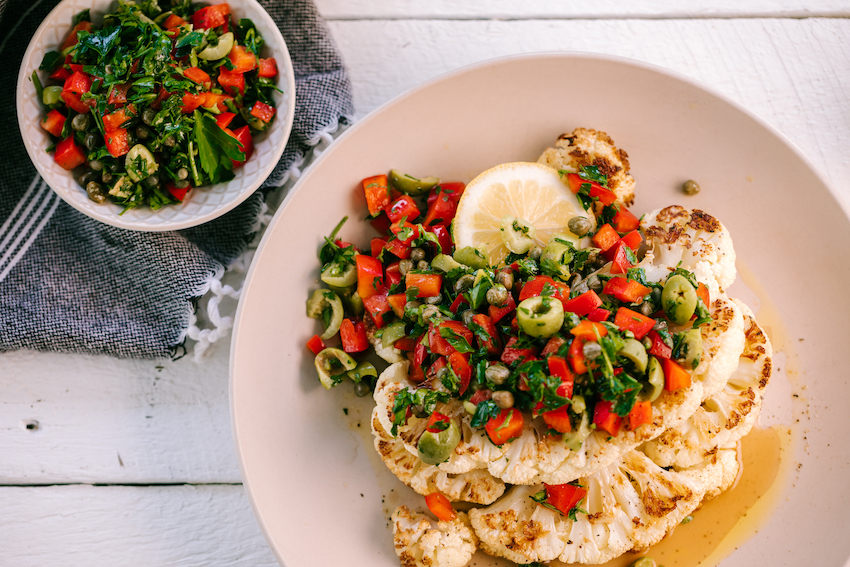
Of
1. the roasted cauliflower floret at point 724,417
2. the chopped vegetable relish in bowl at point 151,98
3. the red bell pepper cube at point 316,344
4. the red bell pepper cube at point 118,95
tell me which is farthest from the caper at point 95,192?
the roasted cauliflower floret at point 724,417

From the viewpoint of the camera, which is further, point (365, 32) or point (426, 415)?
point (365, 32)

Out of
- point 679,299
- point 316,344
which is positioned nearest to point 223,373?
point 316,344

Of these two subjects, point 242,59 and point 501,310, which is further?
point 242,59

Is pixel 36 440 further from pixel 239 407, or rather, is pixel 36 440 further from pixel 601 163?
pixel 601 163

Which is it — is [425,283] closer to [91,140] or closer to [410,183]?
[410,183]

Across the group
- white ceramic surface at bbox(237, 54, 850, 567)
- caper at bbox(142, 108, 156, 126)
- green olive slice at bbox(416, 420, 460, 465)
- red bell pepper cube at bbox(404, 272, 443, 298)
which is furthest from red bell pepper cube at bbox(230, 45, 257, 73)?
green olive slice at bbox(416, 420, 460, 465)

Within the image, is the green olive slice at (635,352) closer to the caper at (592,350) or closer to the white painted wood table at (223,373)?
the caper at (592,350)

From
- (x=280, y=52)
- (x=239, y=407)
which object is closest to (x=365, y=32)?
(x=280, y=52)
